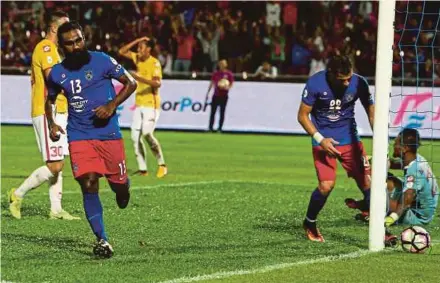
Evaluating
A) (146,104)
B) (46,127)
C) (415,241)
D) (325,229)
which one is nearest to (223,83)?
(146,104)

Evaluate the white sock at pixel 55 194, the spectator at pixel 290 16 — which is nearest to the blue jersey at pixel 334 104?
the white sock at pixel 55 194

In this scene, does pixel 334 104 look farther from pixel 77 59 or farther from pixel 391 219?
pixel 77 59

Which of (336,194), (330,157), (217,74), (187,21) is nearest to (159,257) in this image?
(330,157)

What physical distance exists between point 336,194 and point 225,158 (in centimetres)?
606

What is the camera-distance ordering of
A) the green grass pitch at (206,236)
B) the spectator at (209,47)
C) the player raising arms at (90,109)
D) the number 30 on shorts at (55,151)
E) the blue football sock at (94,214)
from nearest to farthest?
the green grass pitch at (206,236) < the blue football sock at (94,214) < the player raising arms at (90,109) < the number 30 on shorts at (55,151) < the spectator at (209,47)

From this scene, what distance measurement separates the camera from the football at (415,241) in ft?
34.8

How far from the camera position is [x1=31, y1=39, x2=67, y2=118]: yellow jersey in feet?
41.3

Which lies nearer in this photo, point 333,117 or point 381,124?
point 381,124

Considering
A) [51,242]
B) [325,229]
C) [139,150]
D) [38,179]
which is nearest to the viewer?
[51,242]

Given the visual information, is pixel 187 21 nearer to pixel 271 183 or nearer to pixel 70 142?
pixel 271 183

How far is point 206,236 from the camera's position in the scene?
1154cm

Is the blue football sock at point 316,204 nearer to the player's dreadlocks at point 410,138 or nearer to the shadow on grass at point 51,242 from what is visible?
the player's dreadlocks at point 410,138

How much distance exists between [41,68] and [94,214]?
3.06 metres

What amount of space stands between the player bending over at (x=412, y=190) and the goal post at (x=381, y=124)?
1.83 m
